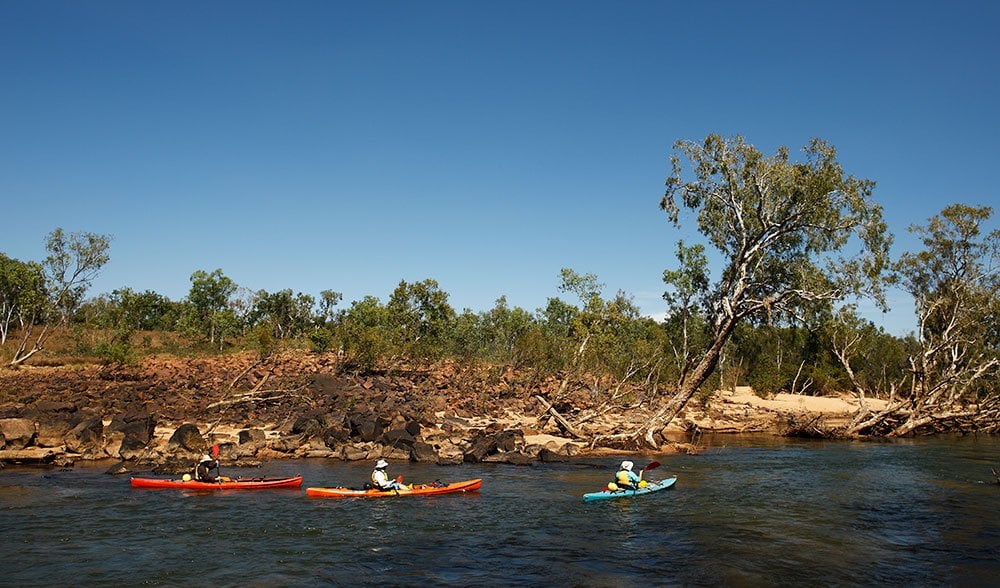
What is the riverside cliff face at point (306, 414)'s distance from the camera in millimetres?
28859

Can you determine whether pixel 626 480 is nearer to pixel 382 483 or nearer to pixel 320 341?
pixel 382 483

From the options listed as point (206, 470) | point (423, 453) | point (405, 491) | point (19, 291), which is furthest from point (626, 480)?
point (19, 291)

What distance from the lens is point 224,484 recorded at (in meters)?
23.5

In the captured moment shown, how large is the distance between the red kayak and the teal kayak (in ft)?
34.4

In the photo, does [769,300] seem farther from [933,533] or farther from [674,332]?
[674,332]

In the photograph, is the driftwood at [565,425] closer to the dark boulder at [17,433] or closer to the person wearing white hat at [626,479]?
the person wearing white hat at [626,479]

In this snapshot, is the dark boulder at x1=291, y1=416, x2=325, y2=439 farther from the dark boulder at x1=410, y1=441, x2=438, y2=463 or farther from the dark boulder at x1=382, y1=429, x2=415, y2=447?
the dark boulder at x1=410, y1=441, x2=438, y2=463

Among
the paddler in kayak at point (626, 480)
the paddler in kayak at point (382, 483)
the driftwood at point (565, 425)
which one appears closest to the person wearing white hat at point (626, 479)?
the paddler in kayak at point (626, 480)

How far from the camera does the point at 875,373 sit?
6488cm

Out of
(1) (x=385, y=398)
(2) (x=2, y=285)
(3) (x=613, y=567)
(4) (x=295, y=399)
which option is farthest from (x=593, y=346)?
(2) (x=2, y=285)

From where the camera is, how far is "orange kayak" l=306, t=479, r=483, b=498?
72.7 feet

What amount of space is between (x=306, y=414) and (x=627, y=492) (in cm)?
1867

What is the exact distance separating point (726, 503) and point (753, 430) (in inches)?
1049

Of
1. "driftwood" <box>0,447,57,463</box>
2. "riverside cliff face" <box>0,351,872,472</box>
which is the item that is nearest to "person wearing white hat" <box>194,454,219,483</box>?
"riverside cliff face" <box>0,351,872,472</box>
